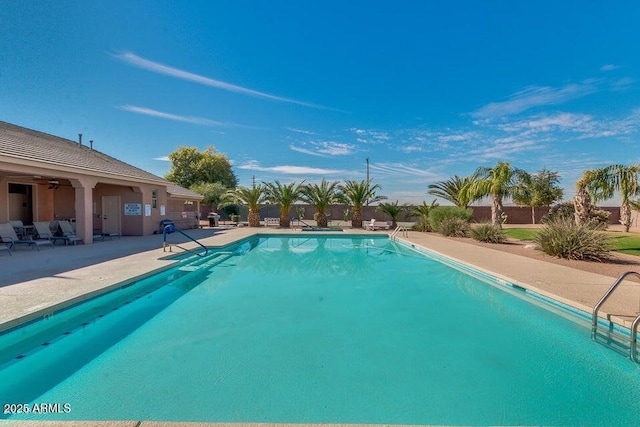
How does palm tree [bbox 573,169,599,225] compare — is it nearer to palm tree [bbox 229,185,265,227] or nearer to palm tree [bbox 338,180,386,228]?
palm tree [bbox 338,180,386,228]

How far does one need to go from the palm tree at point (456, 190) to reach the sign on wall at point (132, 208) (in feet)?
63.5

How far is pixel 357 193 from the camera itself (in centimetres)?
2389

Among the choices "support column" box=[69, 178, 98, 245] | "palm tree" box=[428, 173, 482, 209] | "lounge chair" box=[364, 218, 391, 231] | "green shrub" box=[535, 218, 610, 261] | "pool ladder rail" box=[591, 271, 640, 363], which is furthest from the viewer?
"lounge chair" box=[364, 218, 391, 231]

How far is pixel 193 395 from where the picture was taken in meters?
3.56

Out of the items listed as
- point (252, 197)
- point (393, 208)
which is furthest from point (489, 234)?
point (252, 197)

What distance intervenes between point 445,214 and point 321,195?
874cm

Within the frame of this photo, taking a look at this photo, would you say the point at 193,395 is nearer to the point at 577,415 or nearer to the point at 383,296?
the point at 577,415

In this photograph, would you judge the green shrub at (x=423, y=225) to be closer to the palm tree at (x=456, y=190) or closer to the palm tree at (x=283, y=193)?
the palm tree at (x=456, y=190)

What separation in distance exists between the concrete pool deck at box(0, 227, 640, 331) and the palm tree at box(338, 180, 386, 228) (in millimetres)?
12126

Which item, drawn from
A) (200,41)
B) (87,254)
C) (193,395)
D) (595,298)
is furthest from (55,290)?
(200,41)

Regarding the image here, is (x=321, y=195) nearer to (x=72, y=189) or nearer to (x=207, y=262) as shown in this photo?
(x=207, y=262)

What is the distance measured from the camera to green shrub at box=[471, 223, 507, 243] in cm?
1605

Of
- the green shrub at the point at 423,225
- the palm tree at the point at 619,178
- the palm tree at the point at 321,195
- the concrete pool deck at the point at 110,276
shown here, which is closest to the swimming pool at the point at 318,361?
the concrete pool deck at the point at 110,276

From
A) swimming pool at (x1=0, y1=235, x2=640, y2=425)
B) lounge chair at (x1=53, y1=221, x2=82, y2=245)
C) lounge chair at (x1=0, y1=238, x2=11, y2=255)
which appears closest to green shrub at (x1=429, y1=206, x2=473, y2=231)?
swimming pool at (x1=0, y1=235, x2=640, y2=425)
